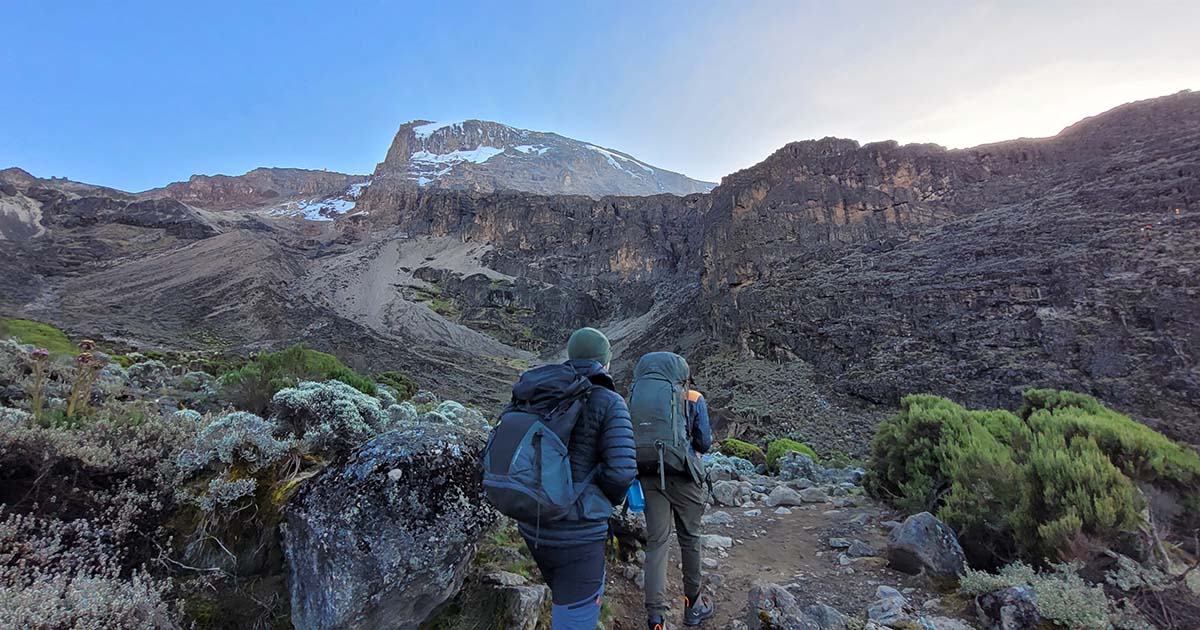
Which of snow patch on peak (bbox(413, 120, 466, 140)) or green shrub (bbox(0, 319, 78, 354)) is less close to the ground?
snow patch on peak (bbox(413, 120, 466, 140))

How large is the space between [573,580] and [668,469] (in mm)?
1077

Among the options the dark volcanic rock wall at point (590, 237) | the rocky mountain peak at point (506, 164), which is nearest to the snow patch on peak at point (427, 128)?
the rocky mountain peak at point (506, 164)

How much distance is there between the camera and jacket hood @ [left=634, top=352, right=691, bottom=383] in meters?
3.31

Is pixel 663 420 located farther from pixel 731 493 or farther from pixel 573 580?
pixel 731 493

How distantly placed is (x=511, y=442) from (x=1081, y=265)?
41.3m

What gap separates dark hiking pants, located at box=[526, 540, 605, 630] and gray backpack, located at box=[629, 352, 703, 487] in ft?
2.76

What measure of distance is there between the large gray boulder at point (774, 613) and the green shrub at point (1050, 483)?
176 centimetres

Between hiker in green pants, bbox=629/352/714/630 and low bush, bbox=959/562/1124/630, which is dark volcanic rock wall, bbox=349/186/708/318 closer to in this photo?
hiker in green pants, bbox=629/352/714/630

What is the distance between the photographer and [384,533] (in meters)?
2.27

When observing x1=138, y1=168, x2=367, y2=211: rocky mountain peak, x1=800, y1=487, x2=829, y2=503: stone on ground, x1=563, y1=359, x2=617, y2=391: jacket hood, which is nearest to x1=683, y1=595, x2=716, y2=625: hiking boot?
x1=563, y1=359, x2=617, y2=391: jacket hood

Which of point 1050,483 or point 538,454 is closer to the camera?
Result: point 538,454

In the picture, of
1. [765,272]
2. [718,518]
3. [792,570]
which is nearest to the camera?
[792,570]

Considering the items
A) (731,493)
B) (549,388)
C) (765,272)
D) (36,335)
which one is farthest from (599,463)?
(765,272)

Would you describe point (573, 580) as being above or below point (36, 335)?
above
